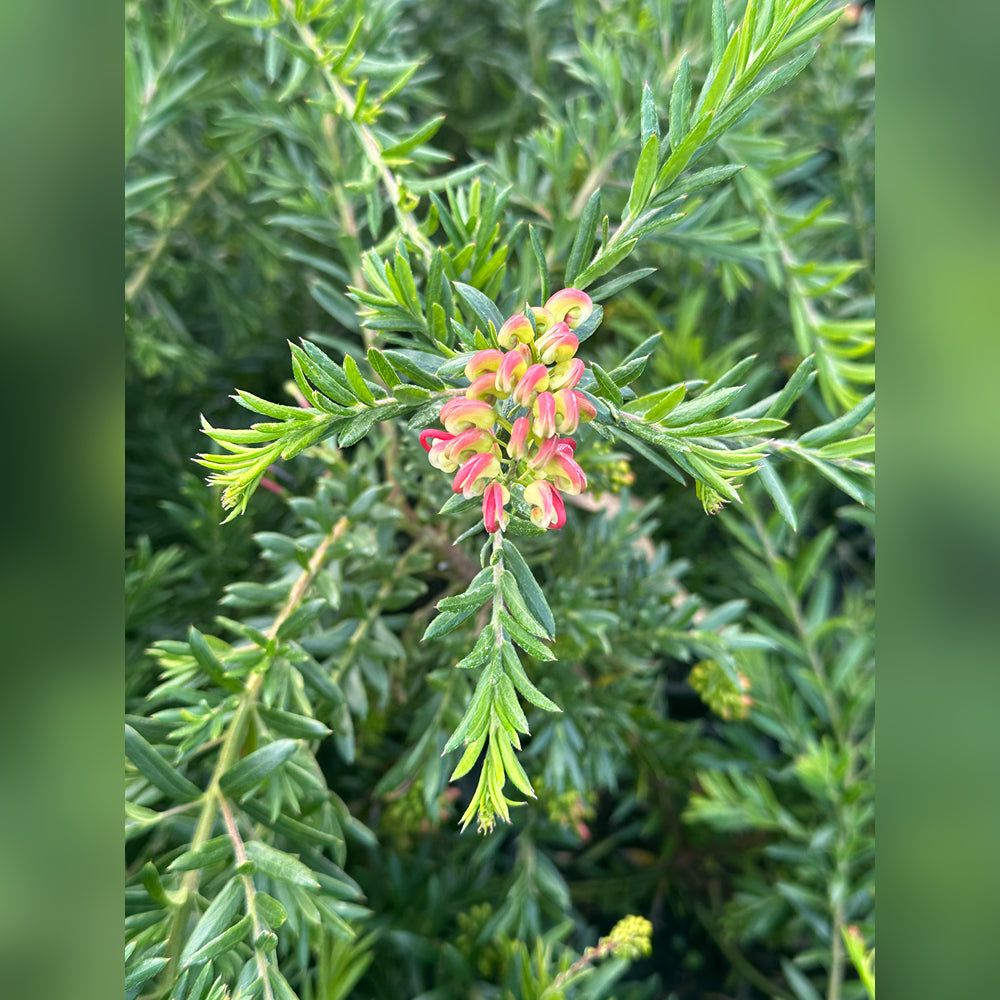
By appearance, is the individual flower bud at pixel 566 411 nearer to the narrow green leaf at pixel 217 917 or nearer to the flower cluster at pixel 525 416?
the flower cluster at pixel 525 416

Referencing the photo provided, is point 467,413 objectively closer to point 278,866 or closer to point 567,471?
point 567,471

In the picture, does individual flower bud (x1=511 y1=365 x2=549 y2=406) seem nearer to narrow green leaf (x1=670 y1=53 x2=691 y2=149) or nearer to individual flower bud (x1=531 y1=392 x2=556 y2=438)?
individual flower bud (x1=531 y1=392 x2=556 y2=438)

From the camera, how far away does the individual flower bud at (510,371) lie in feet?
1.11

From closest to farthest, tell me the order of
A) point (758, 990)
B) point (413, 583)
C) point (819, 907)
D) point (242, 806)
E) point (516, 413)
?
point (516, 413)
point (242, 806)
point (413, 583)
point (819, 907)
point (758, 990)

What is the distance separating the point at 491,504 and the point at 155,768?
26 cm

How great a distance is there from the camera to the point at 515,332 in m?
0.35

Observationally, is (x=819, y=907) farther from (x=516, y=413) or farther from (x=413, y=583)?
(x=516, y=413)

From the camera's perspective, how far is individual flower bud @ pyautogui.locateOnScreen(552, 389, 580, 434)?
328 millimetres

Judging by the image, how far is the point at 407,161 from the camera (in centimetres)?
55

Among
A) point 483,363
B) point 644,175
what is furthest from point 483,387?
point 644,175

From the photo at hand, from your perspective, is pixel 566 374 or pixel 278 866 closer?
pixel 566 374

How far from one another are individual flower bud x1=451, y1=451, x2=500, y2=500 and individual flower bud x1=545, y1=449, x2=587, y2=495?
0.07ft
